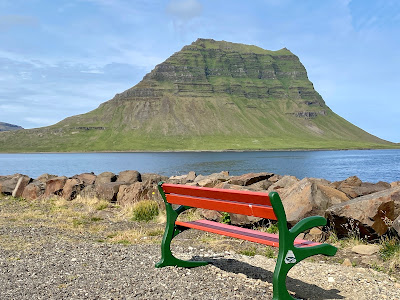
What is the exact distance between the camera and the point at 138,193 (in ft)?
51.8

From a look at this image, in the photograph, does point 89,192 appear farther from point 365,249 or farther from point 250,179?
point 365,249

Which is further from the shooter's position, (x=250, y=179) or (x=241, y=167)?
(x=241, y=167)

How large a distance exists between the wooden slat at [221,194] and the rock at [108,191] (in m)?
10.8

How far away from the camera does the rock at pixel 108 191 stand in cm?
1731

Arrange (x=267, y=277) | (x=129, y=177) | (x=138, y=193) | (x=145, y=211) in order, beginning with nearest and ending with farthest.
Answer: (x=267, y=277), (x=145, y=211), (x=138, y=193), (x=129, y=177)

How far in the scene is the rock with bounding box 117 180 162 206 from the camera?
15.2 meters

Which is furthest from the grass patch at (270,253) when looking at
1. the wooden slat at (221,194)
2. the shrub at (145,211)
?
the shrub at (145,211)

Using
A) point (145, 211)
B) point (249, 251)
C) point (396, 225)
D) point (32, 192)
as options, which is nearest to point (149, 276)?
point (249, 251)

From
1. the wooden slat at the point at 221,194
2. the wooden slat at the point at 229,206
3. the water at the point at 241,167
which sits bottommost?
the water at the point at 241,167

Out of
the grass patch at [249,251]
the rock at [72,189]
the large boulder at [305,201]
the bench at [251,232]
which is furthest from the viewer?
the rock at [72,189]

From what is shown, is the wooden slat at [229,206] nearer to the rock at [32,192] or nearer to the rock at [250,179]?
the rock at [250,179]

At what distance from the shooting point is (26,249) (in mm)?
8461

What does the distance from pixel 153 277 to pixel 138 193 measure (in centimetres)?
961

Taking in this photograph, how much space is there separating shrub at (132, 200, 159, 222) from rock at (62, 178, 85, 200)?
607 centimetres
